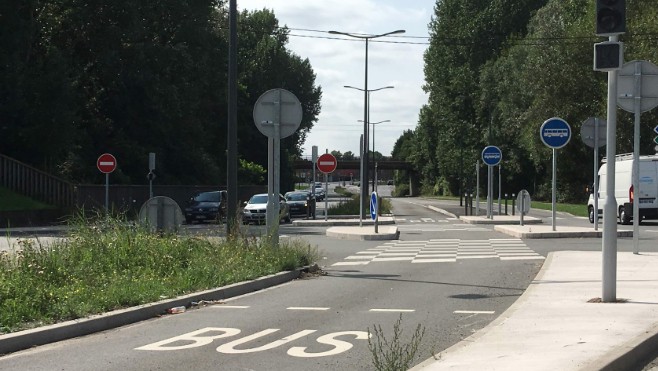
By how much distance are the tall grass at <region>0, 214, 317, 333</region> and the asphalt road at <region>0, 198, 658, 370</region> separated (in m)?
A: 0.62

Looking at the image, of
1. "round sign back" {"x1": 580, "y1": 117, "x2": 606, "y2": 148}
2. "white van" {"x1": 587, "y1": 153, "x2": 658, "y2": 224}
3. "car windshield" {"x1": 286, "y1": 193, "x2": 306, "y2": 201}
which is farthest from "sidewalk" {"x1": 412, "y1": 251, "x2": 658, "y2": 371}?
"car windshield" {"x1": 286, "y1": 193, "x2": 306, "y2": 201}

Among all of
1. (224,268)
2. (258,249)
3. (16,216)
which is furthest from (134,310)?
(16,216)

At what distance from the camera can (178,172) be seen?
58531mm

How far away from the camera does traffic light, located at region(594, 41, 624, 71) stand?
11.2 metres

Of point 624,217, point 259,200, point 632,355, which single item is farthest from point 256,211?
point 632,355

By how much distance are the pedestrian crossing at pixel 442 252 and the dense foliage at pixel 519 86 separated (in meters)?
30.0

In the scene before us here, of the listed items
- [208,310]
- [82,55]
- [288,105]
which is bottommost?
[208,310]

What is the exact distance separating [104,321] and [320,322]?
2.37 m

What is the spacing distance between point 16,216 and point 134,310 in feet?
88.5

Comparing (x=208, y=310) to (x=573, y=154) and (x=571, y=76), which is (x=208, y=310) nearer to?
(x=571, y=76)

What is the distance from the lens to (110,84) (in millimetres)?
50031

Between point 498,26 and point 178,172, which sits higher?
point 498,26

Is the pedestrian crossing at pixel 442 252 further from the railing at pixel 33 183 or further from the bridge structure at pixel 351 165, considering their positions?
the bridge structure at pixel 351 165

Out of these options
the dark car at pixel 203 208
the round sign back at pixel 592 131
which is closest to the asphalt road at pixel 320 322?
the round sign back at pixel 592 131
